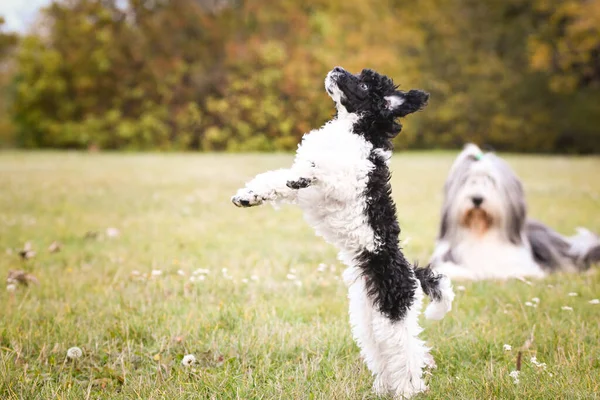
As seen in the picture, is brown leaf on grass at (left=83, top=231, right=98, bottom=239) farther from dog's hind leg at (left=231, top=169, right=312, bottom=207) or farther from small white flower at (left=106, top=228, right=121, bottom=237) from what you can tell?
dog's hind leg at (left=231, top=169, right=312, bottom=207)

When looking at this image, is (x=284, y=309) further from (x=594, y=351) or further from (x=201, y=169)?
(x=201, y=169)

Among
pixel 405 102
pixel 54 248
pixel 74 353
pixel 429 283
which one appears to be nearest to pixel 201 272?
pixel 74 353

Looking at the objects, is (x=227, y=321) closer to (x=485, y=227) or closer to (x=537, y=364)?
(x=537, y=364)

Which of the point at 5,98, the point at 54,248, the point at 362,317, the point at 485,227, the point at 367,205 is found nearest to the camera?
the point at 367,205

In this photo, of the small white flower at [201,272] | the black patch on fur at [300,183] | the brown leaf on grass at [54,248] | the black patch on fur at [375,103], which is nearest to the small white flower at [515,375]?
the black patch on fur at [375,103]

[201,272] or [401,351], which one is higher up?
[401,351]

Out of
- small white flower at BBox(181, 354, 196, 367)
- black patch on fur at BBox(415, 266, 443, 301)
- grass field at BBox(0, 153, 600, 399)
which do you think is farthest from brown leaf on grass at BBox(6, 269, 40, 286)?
black patch on fur at BBox(415, 266, 443, 301)

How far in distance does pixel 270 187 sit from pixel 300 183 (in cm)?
12

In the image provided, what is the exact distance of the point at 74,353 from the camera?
117 inches

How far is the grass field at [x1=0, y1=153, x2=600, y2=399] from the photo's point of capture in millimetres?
2760

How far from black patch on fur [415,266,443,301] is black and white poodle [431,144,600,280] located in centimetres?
236

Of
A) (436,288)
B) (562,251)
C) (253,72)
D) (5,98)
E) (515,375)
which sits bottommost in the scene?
(5,98)

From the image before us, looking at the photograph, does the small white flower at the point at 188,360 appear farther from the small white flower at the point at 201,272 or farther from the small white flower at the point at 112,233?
the small white flower at the point at 112,233

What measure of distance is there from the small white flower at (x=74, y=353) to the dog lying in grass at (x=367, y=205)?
1.45 metres
